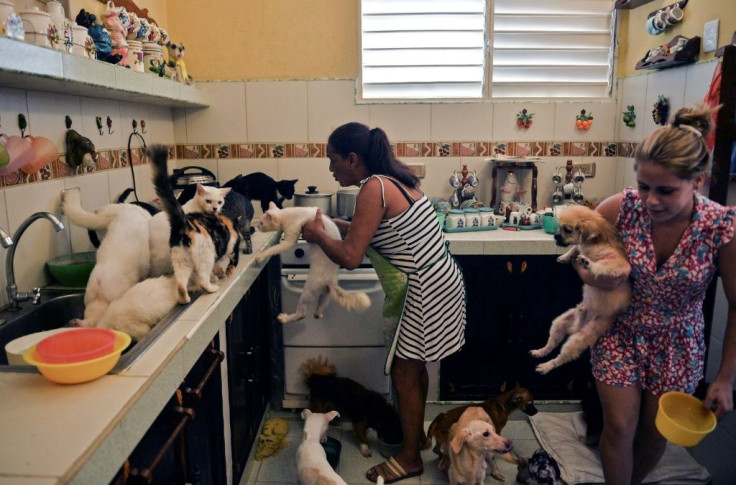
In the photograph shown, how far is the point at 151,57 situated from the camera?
A: 2617mm

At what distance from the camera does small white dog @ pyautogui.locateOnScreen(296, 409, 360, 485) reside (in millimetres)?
1964

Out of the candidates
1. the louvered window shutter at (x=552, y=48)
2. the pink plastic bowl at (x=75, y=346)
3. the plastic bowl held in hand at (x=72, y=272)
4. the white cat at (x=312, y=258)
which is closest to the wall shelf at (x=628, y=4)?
the louvered window shutter at (x=552, y=48)

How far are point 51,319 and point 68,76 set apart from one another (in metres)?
0.73

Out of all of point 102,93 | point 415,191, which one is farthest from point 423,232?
point 102,93

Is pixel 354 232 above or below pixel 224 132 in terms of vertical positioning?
below

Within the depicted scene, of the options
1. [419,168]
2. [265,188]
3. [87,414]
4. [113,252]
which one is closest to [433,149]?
[419,168]

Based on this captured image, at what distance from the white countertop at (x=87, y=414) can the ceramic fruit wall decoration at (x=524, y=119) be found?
246cm

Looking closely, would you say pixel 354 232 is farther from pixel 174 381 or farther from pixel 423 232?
pixel 174 381

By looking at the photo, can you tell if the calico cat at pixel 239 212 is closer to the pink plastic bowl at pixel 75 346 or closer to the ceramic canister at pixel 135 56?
the ceramic canister at pixel 135 56

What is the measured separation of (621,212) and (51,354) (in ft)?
5.21

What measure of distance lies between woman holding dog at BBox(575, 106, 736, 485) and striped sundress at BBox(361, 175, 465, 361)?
0.59 meters

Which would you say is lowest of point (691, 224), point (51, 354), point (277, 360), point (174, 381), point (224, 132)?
point (277, 360)

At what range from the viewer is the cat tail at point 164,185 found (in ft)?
4.89

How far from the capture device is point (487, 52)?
3.35m
